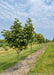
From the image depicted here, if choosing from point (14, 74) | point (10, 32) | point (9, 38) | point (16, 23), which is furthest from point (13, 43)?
point (14, 74)

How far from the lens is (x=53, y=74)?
4.75 meters

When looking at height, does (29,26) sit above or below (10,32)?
above

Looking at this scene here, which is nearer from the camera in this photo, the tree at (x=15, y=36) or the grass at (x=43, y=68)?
the grass at (x=43, y=68)

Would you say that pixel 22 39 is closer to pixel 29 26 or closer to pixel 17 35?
pixel 17 35

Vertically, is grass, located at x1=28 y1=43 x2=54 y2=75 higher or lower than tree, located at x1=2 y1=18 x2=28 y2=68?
lower

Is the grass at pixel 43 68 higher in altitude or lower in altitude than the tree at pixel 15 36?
lower

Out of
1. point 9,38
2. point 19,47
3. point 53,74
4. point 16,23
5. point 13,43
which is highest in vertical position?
point 16,23

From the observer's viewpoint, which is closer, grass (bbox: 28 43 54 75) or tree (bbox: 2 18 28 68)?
grass (bbox: 28 43 54 75)

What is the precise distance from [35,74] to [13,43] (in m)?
2.95

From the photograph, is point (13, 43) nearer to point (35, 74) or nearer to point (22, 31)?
point (22, 31)

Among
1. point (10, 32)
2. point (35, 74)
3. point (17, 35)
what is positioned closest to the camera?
point (35, 74)

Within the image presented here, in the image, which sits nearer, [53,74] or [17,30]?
[53,74]

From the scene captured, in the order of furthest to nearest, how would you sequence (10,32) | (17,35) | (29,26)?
(29,26)
(10,32)
(17,35)

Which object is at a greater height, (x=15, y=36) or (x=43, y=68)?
(x=15, y=36)
